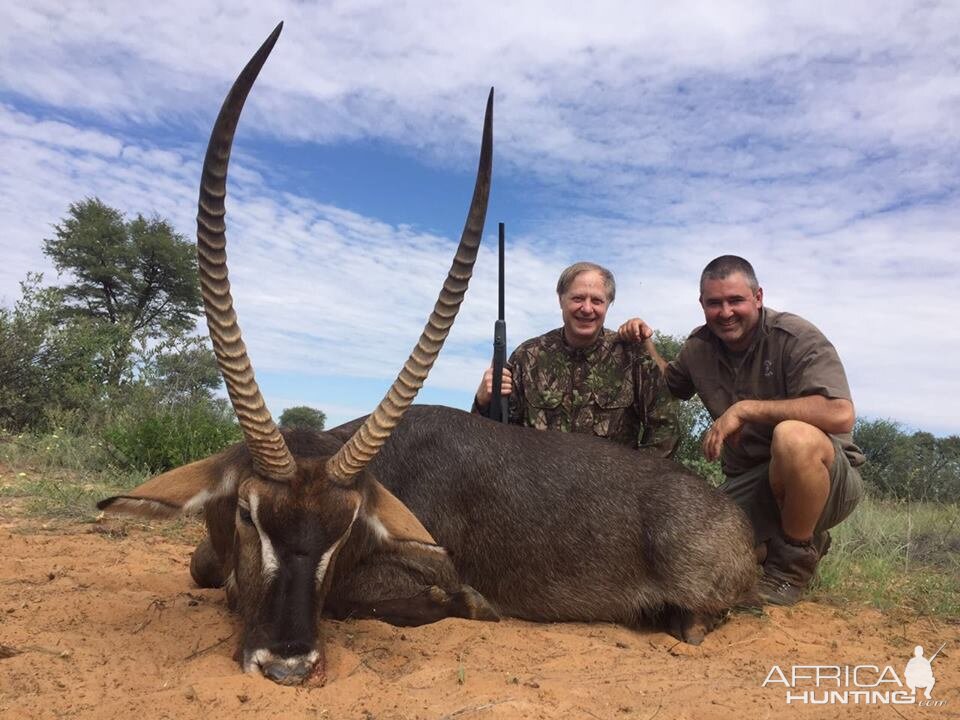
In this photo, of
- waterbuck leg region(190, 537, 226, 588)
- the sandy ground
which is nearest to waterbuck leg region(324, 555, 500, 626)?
the sandy ground

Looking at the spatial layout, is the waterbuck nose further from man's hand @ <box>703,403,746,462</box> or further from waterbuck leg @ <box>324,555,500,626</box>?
man's hand @ <box>703,403,746,462</box>

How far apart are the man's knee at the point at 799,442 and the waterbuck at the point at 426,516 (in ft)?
1.70

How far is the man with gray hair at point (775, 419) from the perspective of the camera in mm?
5082

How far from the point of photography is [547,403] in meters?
6.91

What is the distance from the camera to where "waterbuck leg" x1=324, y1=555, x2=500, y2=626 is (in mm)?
4086

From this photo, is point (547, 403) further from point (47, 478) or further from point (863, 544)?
point (47, 478)

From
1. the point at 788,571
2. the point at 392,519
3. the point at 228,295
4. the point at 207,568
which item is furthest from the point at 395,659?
the point at 788,571

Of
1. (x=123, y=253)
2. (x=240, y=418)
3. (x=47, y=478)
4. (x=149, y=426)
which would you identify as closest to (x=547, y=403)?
(x=240, y=418)

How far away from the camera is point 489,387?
6.87 m

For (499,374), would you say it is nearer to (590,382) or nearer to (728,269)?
(590,382)

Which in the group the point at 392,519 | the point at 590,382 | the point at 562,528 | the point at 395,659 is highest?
the point at 590,382

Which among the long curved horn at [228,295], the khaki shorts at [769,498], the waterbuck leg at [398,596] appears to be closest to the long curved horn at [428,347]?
the long curved horn at [228,295]

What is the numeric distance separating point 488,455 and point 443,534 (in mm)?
582

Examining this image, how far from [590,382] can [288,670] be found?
170 inches
